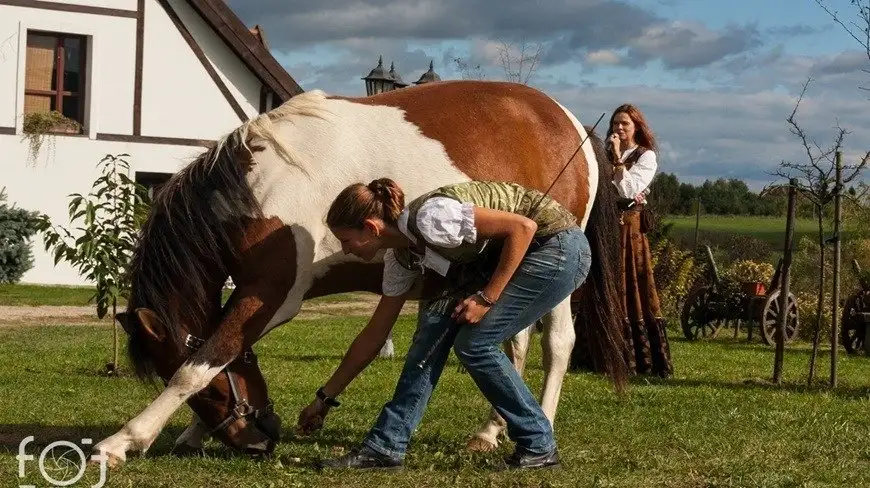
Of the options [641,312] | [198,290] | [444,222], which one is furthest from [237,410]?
[641,312]

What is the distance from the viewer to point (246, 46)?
72.1ft

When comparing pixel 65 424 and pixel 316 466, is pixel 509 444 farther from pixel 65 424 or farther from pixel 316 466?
pixel 65 424

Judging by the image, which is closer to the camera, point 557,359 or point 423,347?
point 423,347

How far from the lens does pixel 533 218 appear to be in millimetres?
5406

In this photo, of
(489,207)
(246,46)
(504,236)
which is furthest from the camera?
(246,46)

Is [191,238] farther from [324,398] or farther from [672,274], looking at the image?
[672,274]

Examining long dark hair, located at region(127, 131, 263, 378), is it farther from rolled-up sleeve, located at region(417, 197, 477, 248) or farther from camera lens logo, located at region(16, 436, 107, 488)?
rolled-up sleeve, located at region(417, 197, 477, 248)

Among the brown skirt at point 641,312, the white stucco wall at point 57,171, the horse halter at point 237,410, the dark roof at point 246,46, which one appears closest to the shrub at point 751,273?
the brown skirt at point 641,312

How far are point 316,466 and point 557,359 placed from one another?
1531mm

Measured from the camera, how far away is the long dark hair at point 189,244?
227 inches

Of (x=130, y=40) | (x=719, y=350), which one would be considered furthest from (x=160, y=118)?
(x=719, y=350)

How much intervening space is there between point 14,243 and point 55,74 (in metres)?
3.33

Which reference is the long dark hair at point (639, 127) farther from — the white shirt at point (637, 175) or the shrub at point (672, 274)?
the shrub at point (672, 274)

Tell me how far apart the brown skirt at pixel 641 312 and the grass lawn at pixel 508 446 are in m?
0.35
